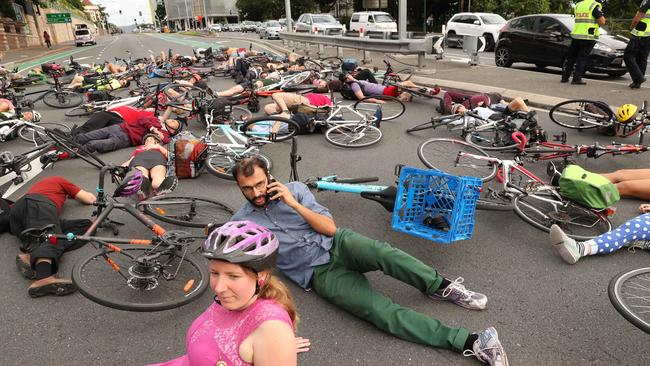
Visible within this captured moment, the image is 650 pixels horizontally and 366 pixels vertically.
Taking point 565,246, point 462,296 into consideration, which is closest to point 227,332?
point 462,296

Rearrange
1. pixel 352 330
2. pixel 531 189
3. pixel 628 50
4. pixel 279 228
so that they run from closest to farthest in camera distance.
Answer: pixel 352 330 < pixel 279 228 < pixel 531 189 < pixel 628 50

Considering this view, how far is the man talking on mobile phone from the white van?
72.9ft

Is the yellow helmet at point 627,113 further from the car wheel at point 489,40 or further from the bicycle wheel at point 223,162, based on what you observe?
the car wheel at point 489,40

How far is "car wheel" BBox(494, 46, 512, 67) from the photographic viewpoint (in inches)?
518

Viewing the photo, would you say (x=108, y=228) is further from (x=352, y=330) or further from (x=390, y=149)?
(x=390, y=149)

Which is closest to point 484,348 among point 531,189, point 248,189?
point 248,189

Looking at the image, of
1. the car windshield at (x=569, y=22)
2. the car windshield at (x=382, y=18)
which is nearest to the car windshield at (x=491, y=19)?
the car windshield at (x=382, y=18)

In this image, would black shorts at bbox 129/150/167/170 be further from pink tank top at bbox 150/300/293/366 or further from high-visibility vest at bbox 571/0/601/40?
high-visibility vest at bbox 571/0/601/40

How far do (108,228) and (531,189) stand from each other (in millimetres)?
4516

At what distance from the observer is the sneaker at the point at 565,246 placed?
3438 mm

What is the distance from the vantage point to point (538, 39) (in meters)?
12.1

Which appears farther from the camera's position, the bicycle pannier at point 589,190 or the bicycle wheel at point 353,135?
the bicycle wheel at point 353,135

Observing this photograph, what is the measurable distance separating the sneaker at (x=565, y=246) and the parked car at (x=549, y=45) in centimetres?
954

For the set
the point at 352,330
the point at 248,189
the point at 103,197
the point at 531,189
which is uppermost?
the point at 248,189
